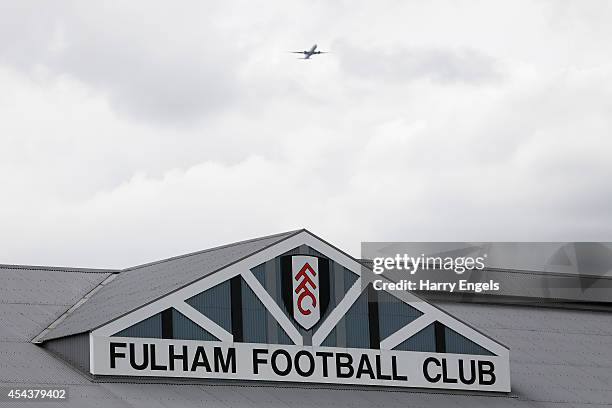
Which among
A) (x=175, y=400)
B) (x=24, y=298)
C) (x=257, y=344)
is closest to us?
(x=175, y=400)

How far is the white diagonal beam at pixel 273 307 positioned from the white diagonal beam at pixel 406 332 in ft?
10.8

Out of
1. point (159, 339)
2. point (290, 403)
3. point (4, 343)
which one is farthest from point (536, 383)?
point (4, 343)

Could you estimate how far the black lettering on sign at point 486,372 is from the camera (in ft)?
165

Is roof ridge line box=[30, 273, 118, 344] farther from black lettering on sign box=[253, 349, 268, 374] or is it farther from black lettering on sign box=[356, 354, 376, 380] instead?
black lettering on sign box=[356, 354, 376, 380]

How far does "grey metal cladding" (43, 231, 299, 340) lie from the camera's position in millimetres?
45188

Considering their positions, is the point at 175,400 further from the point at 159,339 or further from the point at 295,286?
the point at 295,286

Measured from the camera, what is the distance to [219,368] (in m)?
45.0

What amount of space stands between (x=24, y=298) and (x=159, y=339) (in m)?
7.53

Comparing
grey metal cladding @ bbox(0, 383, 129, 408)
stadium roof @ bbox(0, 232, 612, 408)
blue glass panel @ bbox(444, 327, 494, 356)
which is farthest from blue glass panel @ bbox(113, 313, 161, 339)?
blue glass panel @ bbox(444, 327, 494, 356)

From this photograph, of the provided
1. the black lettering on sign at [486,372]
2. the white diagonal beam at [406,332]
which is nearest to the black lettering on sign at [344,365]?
the white diagonal beam at [406,332]

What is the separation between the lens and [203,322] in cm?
4497

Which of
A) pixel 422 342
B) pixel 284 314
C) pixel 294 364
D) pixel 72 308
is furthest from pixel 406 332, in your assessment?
pixel 72 308

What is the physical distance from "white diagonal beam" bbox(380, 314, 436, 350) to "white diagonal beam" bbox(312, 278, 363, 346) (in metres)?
1.75

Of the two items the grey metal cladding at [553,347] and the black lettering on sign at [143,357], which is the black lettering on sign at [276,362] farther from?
the grey metal cladding at [553,347]
